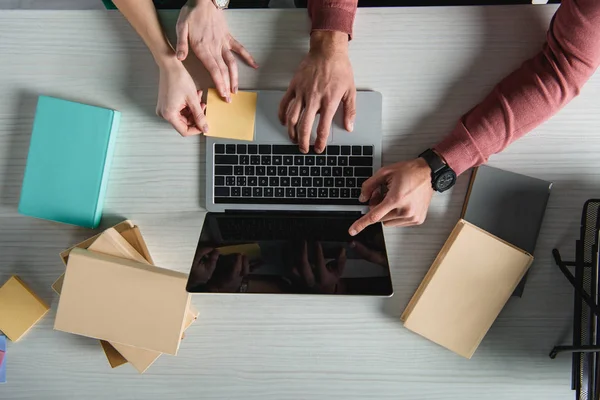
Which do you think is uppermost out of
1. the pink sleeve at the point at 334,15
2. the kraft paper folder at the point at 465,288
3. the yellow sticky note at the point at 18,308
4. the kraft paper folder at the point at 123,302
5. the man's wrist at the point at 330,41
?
the pink sleeve at the point at 334,15

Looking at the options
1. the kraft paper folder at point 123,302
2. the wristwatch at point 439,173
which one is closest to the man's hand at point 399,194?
the wristwatch at point 439,173

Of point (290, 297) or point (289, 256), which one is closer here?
point (289, 256)

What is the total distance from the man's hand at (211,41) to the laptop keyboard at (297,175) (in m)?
0.12

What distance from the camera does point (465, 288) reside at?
788 mm

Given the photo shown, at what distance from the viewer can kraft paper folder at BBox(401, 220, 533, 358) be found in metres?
0.78

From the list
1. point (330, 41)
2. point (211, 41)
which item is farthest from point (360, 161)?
point (211, 41)

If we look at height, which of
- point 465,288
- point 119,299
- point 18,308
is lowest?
point 18,308

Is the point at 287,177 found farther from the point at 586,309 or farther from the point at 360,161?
the point at 586,309

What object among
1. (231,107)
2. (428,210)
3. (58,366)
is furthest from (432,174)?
(58,366)

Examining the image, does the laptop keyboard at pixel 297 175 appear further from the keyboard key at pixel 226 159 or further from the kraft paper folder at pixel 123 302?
the kraft paper folder at pixel 123 302

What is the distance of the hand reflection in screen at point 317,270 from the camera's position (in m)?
0.69

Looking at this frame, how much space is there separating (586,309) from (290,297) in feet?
1.69

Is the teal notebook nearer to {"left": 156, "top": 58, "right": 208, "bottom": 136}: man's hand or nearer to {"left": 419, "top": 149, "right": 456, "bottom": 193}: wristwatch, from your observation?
{"left": 156, "top": 58, "right": 208, "bottom": 136}: man's hand

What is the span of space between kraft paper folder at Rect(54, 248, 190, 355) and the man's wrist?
0.46 meters
